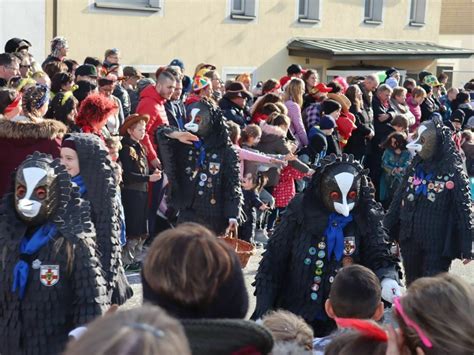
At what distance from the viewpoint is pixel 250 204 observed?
8.88 metres

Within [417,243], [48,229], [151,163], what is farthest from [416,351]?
[151,163]

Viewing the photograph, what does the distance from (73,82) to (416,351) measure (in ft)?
20.7

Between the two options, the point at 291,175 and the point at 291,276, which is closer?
the point at 291,276

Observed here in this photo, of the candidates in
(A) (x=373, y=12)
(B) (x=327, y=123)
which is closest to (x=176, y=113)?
(B) (x=327, y=123)

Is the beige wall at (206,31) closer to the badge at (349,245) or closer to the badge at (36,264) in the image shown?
the badge at (349,245)

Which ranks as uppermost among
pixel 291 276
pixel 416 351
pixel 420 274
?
pixel 416 351

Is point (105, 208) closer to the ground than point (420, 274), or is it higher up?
higher up

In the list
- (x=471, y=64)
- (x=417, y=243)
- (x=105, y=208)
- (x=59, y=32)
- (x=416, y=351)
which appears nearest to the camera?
(x=416, y=351)

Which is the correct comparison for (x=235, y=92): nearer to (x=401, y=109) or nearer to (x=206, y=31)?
(x=401, y=109)

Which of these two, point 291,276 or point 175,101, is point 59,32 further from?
point 291,276

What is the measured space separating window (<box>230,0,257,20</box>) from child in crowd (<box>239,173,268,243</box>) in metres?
11.2

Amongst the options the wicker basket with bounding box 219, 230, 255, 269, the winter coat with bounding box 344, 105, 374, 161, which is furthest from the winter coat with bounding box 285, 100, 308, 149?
the wicker basket with bounding box 219, 230, 255, 269

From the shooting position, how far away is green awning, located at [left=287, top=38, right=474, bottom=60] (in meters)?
21.1

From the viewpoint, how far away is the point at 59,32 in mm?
15828
